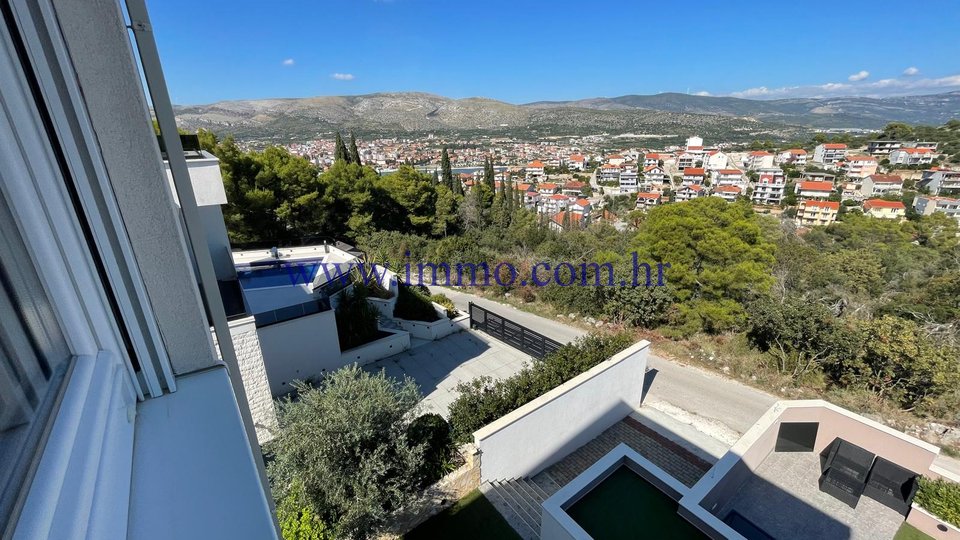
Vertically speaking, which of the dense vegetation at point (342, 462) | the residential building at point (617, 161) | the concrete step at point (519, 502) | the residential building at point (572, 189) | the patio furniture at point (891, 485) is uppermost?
the dense vegetation at point (342, 462)

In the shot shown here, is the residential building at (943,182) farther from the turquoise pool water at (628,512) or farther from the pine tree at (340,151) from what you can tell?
the turquoise pool water at (628,512)

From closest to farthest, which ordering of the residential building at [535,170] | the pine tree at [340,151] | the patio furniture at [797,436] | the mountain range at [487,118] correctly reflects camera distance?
the patio furniture at [797,436], the pine tree at [340,151], the residential building at [535,170], the mountain range at [487,118]

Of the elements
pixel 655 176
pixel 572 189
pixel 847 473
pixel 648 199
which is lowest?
pixel 572 189

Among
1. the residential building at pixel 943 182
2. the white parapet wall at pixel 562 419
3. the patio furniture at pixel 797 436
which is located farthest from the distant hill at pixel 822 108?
the patio furniture at pixel 797 436

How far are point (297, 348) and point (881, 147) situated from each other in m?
94.3

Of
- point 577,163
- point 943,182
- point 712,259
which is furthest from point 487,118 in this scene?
point 712,259

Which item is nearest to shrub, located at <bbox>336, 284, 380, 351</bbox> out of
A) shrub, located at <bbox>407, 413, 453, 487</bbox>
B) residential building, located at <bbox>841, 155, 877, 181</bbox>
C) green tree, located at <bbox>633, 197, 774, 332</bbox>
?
shrub, located at <bbox>407, 413, 453, 487</bbox>

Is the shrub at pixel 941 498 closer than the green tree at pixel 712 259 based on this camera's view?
Yes

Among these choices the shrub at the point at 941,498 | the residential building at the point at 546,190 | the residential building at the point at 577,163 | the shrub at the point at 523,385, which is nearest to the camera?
the shrub at the point at 941,498

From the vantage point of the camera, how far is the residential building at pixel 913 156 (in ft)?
189

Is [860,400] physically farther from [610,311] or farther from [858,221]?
[858,221]

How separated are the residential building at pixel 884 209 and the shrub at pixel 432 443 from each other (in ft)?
178

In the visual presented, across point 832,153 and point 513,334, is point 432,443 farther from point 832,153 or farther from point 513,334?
point 832,153

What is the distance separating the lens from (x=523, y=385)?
21.7ft
